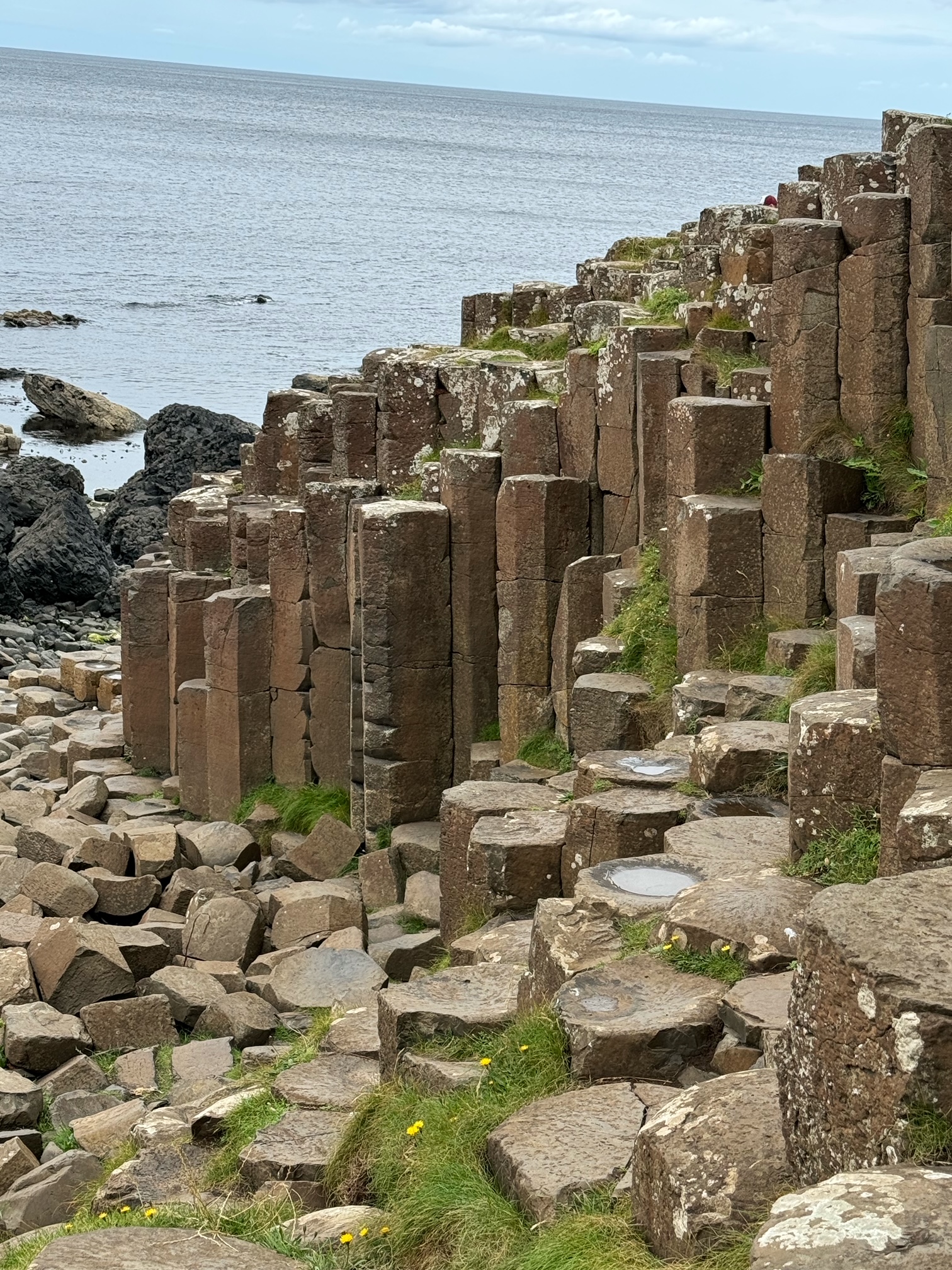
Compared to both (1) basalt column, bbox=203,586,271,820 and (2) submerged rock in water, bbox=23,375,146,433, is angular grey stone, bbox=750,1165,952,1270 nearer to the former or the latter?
(1) basalt column, bbox=203,586,271,820

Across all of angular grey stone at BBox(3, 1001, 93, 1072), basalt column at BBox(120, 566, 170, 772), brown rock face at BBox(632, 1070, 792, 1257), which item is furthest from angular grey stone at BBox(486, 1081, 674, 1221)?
basalt column at BBox(120, 566, 170, 772)

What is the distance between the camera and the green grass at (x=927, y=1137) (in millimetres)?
4512

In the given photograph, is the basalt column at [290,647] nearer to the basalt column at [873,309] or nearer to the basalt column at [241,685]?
the basalt column at [241,685]

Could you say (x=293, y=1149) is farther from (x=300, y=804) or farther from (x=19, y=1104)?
(x=300, y=804)

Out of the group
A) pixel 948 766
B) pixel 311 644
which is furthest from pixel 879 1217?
pixel 311 644

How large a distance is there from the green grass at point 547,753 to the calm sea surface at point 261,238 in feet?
92.2

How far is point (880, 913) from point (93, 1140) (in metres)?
6.73

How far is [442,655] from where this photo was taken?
1644 cm

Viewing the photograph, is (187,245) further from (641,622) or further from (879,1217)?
(879,1217)

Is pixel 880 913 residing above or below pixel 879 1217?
above

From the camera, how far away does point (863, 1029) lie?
15.5 feet

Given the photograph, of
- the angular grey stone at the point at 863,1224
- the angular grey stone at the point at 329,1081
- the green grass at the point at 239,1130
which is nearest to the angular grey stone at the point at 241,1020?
the angular grey stone at the point at 329,1081

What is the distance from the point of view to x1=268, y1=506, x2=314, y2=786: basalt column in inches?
709

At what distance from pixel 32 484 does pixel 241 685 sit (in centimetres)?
1755
